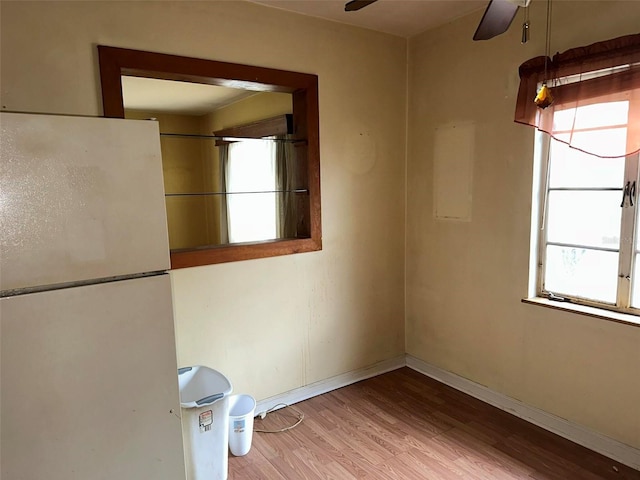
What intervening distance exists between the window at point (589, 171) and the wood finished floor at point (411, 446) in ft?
2.79

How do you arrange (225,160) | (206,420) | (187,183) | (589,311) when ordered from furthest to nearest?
(187,183) < (225,160) < (589,311) < (206,420)

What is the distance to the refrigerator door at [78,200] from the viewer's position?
1.11 meters

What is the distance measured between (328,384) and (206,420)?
1.25 m

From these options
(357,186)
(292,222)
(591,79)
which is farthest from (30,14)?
(591,79)

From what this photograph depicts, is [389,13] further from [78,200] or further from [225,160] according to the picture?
[225,160]

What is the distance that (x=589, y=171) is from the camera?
2.31 metres

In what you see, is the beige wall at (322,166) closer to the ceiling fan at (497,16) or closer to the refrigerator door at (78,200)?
the refrigerator door at (78,200)

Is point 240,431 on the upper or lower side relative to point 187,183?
lower

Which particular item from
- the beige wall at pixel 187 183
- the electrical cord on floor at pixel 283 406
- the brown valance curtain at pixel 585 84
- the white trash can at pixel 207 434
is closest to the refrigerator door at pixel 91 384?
the white trash can at pixel 207 434

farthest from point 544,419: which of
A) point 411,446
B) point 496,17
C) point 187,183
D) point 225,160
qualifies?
point 187,183

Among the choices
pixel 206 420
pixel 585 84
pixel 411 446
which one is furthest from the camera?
pixel 411 446

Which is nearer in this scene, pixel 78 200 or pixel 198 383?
pixel 78 200

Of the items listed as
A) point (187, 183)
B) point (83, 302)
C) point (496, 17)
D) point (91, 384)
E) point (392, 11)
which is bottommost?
point (91, 384)

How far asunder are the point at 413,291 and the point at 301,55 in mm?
1940
